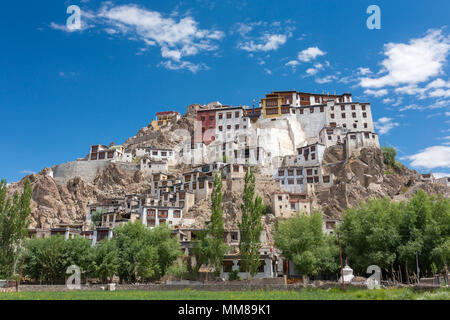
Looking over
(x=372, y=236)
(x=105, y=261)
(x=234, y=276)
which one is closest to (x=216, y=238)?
(x=234, y=276)

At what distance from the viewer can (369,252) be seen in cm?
3600

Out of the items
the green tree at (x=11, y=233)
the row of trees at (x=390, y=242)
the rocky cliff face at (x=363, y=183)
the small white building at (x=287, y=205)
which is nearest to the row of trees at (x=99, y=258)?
the green tree at (x=11, y=233)

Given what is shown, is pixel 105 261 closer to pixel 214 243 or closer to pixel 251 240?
pixel 214 243

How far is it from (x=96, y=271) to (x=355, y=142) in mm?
53864

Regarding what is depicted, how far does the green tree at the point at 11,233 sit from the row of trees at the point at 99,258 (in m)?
2.11

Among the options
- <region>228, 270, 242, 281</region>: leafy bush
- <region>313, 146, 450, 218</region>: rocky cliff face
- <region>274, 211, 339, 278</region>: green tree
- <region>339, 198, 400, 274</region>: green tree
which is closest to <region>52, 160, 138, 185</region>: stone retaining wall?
<region>313, 146, 450, 218</region>: rocky cliff face

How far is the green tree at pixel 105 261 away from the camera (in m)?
40.0

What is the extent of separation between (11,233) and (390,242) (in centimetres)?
3590

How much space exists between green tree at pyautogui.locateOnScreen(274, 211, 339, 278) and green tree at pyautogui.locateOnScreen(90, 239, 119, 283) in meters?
17.8

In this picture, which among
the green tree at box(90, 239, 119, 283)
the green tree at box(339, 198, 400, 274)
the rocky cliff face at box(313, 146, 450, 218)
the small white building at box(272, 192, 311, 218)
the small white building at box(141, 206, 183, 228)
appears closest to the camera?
the green tree at box(339, 198, 400, 274)

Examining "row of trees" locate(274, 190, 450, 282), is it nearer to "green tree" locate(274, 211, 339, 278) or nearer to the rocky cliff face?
"green tree" locate(274, 211, 339, 278)

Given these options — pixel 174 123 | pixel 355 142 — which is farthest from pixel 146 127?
pixel 355 142

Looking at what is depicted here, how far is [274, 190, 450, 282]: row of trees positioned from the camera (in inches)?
1304
